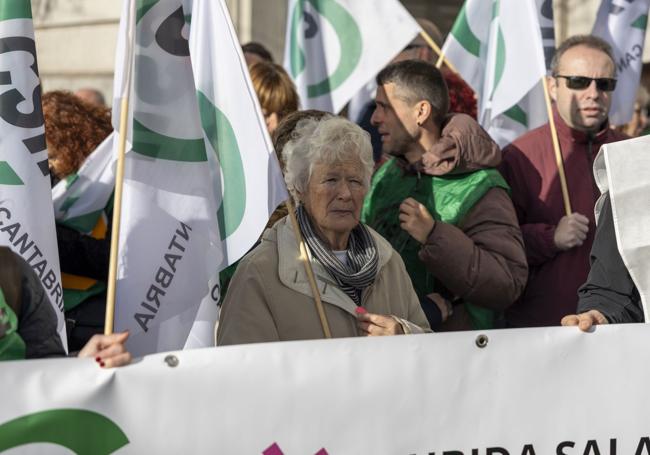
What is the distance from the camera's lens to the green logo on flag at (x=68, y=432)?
282 cm

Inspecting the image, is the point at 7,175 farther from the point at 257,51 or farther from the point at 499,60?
the point at 257,51

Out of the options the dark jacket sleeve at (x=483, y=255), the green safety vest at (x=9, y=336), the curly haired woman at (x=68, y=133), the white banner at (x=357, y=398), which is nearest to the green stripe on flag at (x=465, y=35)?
the dark jacket sleeve at (x=483, y=255)

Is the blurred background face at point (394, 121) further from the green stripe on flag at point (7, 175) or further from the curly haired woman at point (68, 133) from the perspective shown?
the green stripe on flag at point (7, 175)

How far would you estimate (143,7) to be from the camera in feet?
12.3

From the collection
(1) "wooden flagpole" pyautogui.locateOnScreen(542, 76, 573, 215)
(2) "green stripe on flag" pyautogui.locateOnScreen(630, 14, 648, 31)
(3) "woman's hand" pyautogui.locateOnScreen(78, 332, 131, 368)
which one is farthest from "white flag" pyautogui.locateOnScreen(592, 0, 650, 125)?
(3) "woman's hand" pyautogui.locateOnScreen(78, 332, 131, 368)

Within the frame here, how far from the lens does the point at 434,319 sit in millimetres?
4551

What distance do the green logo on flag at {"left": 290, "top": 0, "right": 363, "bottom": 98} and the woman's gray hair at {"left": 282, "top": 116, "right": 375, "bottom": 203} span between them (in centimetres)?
212

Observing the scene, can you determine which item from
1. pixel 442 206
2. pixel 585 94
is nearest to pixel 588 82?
pixel 585 94

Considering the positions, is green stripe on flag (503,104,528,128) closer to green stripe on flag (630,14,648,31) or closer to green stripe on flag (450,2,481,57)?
green stripe on flag (450,2,481,57)

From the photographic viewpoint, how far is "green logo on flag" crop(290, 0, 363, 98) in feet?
20.0

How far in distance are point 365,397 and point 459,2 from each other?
949cm

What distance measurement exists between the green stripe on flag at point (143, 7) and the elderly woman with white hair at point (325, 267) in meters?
0.62

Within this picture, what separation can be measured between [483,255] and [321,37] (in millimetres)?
2181

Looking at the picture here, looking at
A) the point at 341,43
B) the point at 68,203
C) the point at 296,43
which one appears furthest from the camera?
the point at 296,43
